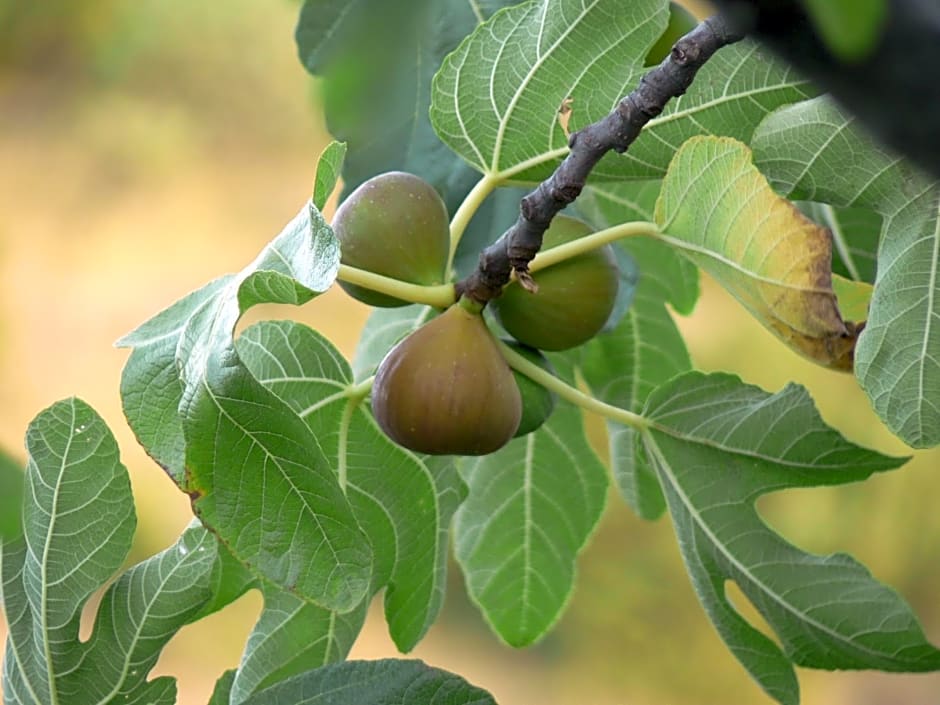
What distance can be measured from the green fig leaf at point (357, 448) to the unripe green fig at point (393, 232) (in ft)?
0.36

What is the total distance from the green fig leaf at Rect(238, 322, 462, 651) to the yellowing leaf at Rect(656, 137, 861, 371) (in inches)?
10.1

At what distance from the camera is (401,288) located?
69cm

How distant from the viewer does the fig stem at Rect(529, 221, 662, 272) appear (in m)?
0.68

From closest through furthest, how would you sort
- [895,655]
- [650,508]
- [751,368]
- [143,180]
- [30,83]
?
[895,655] → [650,508] → [751,368] → [143,180] → [30,83]

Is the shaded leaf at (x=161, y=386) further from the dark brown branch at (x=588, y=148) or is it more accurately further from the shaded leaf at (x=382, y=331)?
the shaded leaf at (x=382, y=331)

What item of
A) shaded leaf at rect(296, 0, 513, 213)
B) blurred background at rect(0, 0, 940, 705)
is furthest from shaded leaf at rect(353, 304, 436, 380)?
blurred background at rect(0, 0, 940, 705)

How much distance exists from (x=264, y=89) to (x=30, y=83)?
1138 millimetres

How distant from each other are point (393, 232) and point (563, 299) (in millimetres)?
109

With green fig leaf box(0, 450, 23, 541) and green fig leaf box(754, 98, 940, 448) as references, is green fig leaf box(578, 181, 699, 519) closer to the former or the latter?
green fig leaf box(754, 98, 940, 448)

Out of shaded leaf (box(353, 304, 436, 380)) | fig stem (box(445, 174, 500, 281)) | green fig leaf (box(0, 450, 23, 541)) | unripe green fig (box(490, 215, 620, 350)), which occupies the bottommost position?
unripe green fig (box(490, 215, 620, 350))

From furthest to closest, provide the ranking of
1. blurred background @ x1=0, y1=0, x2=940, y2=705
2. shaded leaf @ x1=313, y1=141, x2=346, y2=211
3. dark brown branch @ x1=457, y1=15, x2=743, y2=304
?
1. blurred background @ x1=0, y1=0, x2=940, y2=705
2. shaded leaf @ x1=313, y1=141, x2=346, y2=211
3. dark brown branch @ x1=457, y1=15, x2=743, y2=304

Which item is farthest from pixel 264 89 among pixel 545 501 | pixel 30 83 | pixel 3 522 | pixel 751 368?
pixel 3 522

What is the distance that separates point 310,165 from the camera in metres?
5.05

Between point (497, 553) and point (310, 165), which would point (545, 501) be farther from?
point (310, 165)
